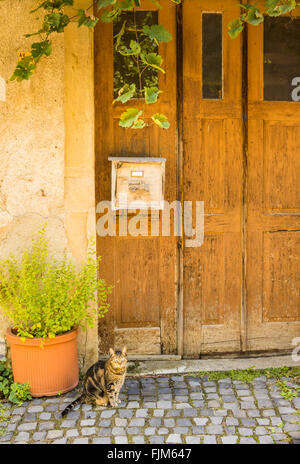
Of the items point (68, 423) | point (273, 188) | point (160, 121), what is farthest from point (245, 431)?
point (160, 121)

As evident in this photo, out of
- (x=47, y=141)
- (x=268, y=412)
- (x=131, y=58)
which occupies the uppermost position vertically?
(x=131, y=58)

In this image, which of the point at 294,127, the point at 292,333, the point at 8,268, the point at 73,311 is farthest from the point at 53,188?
the point at 292,333

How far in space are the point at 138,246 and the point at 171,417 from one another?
5.18 feet

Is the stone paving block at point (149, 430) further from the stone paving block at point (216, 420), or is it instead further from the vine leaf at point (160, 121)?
the vine leaf at point (160, 121)

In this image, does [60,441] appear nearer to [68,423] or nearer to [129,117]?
[68,423]

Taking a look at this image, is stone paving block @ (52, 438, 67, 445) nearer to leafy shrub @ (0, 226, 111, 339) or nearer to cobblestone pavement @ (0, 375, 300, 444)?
cobblestone pavement @ (0, 375, 300, 444)

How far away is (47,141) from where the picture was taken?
3.98m

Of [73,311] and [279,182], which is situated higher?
[279,182]

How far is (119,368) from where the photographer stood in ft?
11.5

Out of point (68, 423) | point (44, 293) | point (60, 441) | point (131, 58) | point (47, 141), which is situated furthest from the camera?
point (131, 58)

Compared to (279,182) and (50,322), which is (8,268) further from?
(279,182)

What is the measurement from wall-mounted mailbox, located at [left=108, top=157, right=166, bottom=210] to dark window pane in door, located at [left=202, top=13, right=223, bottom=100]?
93 centimetres

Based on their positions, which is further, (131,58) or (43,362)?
(131,58)

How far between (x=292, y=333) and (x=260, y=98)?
7.57 feet
